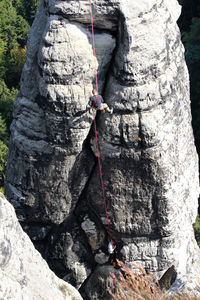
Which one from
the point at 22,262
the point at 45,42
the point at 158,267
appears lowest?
the point at 158,267

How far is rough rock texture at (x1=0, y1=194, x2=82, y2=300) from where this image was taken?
5324 mm

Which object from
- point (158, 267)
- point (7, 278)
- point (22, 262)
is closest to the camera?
point (7, 278)

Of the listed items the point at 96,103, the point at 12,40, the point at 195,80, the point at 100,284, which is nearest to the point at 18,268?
the point at 96,103

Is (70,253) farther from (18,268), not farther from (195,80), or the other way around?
(195,80)

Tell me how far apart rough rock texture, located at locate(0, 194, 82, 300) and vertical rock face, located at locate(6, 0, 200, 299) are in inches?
105

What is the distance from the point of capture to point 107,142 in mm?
8453

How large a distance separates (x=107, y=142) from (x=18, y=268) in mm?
3423

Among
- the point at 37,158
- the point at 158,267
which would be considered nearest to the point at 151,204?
the point at 158,267

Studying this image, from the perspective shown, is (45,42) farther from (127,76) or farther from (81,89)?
(127,76)

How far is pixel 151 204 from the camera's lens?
9.03m

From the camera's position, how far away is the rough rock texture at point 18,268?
5324 millimetres

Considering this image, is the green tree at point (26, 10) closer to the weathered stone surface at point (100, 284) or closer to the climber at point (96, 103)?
the weathered stone surface at point (100, 284)

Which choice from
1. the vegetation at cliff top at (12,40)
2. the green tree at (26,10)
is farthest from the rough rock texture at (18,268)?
the green tree at (26,10)

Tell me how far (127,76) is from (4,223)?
11.2 feet
